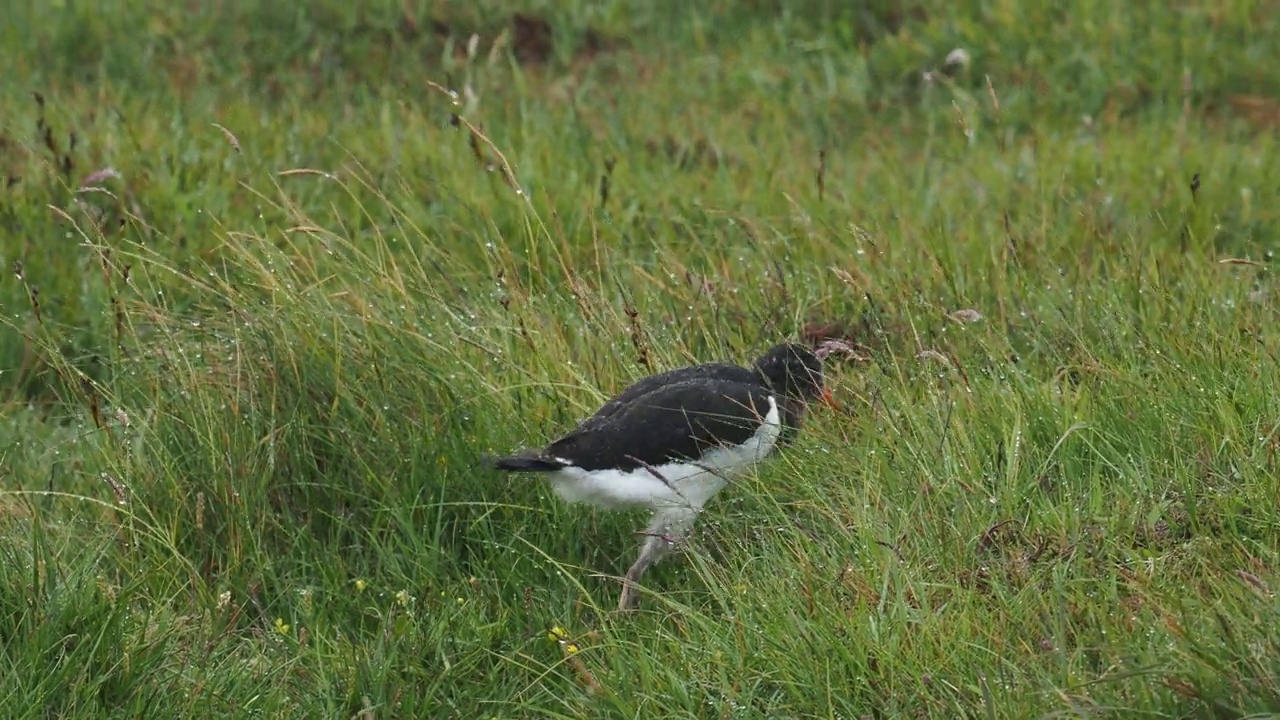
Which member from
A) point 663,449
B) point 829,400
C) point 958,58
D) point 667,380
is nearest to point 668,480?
point 663,449

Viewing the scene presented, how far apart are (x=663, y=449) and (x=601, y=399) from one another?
517mm

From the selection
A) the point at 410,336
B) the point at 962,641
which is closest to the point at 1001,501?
the point at 962,641

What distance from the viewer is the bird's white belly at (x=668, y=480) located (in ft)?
14.7

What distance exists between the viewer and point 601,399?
5012 mm

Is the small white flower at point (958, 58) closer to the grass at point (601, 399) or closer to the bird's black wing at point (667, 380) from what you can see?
the grass at point (601, 399)

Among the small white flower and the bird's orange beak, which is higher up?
the bird's orange beak

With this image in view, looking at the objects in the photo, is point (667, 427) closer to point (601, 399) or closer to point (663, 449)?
point (663, 449)

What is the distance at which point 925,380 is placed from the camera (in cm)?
486

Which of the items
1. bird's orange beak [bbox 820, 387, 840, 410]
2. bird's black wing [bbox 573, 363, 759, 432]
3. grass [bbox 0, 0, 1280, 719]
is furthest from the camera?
bird's orange beak [bbox 820, 387, 840, 410]

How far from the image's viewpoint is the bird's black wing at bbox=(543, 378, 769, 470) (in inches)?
176

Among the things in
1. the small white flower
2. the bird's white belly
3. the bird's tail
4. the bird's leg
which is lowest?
the small white flower

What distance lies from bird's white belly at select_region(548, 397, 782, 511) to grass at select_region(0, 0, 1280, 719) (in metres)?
0.10

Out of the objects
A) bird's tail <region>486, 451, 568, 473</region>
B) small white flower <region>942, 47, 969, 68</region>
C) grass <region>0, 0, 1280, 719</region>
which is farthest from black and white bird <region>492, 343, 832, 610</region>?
small white flower <region>942, 47, 969, 68</region>

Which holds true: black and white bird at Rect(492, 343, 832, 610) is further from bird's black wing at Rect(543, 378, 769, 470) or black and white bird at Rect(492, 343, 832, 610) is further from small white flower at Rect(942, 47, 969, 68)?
small white flower at Rect(942, 47, 969, 68)
